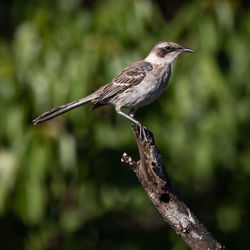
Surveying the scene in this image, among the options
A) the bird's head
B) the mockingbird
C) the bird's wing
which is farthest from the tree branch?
the bird's head

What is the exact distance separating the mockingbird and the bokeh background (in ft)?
0.45

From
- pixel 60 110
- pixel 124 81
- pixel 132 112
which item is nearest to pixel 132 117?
pixel 132 112

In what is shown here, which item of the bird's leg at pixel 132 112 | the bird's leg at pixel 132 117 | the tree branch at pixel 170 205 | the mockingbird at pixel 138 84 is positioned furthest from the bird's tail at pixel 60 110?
the tree branch at pixel 170 205

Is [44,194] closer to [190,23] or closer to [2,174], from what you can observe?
[2,174]

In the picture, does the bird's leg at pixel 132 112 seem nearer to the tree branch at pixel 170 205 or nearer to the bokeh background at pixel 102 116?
the bokeh background at pixel 102 116

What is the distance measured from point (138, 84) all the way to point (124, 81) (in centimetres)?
17

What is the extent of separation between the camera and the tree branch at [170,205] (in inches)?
193

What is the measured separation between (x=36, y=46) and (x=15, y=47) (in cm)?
28

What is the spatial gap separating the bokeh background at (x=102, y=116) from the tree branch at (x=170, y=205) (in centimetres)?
171

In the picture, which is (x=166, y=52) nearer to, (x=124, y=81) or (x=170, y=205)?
(x=124, y=81)

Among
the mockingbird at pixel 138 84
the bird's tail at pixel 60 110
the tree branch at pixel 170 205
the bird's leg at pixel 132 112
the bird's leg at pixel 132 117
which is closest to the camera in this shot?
the tree branch at pixel 170 205

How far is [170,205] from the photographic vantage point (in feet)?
16.3

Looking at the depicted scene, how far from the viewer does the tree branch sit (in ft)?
16.0

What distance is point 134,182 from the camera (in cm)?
752
